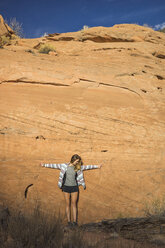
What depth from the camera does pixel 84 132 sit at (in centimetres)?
570

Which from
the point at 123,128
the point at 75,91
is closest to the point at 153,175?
the point at 123,128

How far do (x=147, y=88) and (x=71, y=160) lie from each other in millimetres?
4143

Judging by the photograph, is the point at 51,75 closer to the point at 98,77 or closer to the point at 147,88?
the point at 98,77

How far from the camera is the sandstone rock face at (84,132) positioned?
207 inches

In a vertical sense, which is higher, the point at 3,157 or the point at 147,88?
the point at 147,88

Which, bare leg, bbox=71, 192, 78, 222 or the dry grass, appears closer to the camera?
the dry grass

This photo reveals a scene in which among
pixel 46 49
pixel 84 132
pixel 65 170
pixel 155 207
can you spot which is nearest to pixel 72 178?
pixel 65 170

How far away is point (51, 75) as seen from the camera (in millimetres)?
6148

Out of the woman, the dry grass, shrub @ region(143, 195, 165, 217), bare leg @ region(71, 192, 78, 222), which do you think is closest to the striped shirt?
the woman

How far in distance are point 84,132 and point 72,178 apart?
1.52 metres

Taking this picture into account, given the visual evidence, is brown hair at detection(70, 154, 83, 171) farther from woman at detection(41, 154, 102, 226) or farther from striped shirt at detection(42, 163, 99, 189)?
striped shirt at detection(42, 163, 99, 189)

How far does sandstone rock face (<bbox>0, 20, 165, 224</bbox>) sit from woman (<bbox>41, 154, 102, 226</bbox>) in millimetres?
240

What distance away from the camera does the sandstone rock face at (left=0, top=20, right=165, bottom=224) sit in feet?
17.3

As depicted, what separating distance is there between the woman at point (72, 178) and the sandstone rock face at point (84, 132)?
0.79 ft
